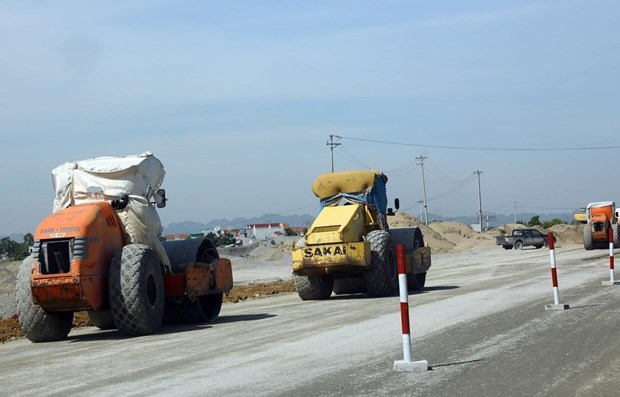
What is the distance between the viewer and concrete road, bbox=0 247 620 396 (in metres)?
9.17

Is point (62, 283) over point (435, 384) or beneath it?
over

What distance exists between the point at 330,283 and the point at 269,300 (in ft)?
5.96

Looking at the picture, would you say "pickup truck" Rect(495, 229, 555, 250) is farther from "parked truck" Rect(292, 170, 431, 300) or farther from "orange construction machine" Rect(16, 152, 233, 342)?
"orange construction machine" Rect(16, 152, 233, 342)

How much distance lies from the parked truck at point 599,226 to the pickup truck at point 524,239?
41.7 ft

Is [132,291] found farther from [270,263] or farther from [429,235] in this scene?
[429,235]

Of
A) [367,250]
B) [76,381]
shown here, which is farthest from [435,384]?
[367,250]

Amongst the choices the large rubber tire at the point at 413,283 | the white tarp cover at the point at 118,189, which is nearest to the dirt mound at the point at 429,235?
the large rubber tire at the point at 413,283

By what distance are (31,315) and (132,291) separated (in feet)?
5.92

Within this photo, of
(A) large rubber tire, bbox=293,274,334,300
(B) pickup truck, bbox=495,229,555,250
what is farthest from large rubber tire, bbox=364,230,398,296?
(B) pickup truck, bbox=495,229,555,250

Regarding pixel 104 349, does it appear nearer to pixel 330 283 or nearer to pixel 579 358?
pixel 579 358

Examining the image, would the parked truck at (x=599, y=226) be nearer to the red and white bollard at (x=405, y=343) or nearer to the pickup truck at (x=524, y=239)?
the pickup truck at (x=524, y=239)

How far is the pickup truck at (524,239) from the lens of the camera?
65.2 metres

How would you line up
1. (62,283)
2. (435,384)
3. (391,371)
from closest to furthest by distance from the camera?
(435,384) < (391,371) < (62,283)

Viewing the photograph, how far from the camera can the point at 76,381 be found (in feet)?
34.4
